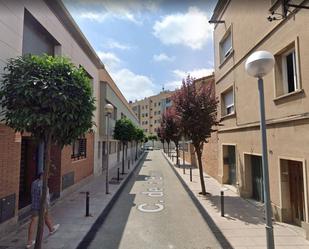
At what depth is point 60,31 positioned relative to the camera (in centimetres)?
1015

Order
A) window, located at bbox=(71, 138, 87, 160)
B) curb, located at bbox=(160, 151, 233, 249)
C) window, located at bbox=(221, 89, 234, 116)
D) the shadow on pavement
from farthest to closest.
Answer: window, located at bbox=(71, 138, 87, 160) → window, located at bbox=(221, 89, 234, 116) → the shadow on pavement → curb, located at bbox=(160, 151, 233, 249)

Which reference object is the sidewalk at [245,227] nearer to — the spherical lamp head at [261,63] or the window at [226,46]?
the spherical lamp head at [261,63]

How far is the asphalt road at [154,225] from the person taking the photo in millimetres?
5859

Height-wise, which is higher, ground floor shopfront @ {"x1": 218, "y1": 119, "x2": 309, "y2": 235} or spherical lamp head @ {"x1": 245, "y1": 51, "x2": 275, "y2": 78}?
spherical lamp head @ {"x1": 245, "y1": 51, "x2": 275, "y2": 78}

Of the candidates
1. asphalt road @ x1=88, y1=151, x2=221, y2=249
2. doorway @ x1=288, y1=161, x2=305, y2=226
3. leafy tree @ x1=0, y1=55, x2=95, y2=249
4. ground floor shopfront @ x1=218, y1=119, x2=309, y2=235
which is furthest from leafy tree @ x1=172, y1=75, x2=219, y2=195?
leafy tree @ x1=0, y1=55, x2=95, y2=249

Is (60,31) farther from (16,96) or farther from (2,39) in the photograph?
(16,96)

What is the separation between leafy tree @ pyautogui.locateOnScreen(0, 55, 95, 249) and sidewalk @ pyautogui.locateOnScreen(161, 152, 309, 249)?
460 cm

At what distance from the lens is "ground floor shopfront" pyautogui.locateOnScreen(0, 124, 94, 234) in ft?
20.2

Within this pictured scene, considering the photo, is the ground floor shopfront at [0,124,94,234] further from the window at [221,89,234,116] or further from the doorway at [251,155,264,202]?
the window at [221,89,234,116]

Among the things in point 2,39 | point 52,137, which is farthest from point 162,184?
point 2,39

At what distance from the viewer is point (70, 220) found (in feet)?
24.0

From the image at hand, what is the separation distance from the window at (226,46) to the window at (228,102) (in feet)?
6.40

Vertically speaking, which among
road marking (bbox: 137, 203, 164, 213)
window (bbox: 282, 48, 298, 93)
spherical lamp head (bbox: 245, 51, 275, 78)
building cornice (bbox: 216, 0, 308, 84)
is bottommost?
road marking (bbox: 137, 203, 164, 213)

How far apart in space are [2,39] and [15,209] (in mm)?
4582
